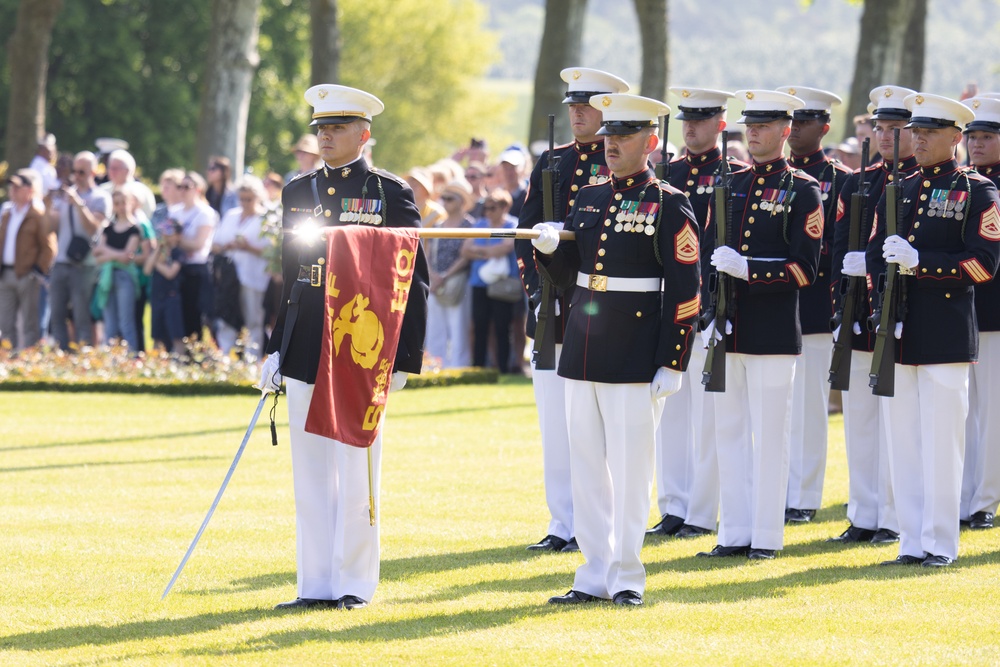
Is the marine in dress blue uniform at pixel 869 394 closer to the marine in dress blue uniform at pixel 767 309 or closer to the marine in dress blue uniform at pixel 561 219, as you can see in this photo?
the marine in dress blue uniform at pixel 767 309

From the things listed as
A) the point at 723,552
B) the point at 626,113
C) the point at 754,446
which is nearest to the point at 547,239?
the point at 626,113

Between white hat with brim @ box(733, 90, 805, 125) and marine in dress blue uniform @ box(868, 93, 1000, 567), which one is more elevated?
white hat with brim @ box(733, 90, 805, 125)

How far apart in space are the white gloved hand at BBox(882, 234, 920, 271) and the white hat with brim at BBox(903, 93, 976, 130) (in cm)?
72

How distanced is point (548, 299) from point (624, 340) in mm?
1293

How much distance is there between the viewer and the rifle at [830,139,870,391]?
958cm

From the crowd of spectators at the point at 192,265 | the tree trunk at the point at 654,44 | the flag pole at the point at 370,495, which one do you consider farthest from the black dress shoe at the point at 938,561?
the tree trunk at the point at 654,44

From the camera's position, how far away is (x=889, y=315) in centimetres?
921

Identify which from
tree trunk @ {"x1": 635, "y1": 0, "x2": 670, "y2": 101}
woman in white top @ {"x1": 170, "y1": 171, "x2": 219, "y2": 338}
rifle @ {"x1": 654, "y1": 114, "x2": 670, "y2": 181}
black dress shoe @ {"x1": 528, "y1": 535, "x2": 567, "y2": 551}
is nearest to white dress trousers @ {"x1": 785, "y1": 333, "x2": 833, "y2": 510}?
rifle @ {"x1": 654, "y1": 114, "x2": 670, "y2": 181}

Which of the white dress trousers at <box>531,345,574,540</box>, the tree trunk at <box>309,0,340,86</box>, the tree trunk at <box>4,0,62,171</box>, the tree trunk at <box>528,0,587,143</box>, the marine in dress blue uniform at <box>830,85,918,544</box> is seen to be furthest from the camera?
the tree trunk at <box>4,0,62,171</box>

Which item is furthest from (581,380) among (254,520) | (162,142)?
(162,142)

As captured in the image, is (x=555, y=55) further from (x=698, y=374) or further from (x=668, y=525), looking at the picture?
(x=668, y=525)

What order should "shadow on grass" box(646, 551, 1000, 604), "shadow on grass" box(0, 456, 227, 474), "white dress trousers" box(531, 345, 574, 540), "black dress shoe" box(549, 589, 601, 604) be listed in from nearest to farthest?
"black dress shoe" box(549, 589, 601, 604) < "shadow on grass" box(646, 551, 1000, 604) < "white dress trousers" box(531, 345, 574, 540) < "shadow on grass" box(0, 456, 227, 474)

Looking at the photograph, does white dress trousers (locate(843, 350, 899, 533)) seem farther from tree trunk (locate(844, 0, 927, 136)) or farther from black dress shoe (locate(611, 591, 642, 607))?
tree trunk (locate(844, 0, 927, 136))

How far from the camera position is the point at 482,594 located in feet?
27.7
